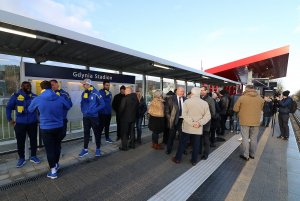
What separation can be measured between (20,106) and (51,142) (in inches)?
44.4

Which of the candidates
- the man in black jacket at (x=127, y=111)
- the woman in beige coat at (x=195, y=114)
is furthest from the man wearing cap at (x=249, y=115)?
the man in black jacket at (x=127, y=111)

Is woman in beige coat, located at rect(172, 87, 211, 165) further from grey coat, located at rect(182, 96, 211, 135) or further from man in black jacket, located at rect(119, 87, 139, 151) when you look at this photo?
man in black jacket, located at rect(119, 87, 139, 151)

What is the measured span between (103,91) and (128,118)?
4.00 feet

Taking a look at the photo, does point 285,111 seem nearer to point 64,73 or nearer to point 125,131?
point 125,131

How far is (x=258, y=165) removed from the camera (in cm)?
459

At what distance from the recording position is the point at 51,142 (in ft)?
11.8

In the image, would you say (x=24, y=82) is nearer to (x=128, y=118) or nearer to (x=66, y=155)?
(x=66, y=155)

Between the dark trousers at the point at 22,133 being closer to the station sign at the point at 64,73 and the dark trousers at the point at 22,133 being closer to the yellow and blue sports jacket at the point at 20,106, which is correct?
the yellow and blue sports jacket at the point at 20,106

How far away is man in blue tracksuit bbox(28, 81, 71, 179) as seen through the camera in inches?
137

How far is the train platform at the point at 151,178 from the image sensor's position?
3.19 metres

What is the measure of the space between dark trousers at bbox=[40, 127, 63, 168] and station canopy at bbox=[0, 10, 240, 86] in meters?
1.70

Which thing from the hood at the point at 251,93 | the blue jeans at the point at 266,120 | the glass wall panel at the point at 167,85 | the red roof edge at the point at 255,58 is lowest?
the blue jeans at the point at 266,120

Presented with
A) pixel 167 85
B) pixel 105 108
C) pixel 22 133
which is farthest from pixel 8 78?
pixel 167 85

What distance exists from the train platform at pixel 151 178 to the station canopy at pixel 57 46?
2534 millimetres
